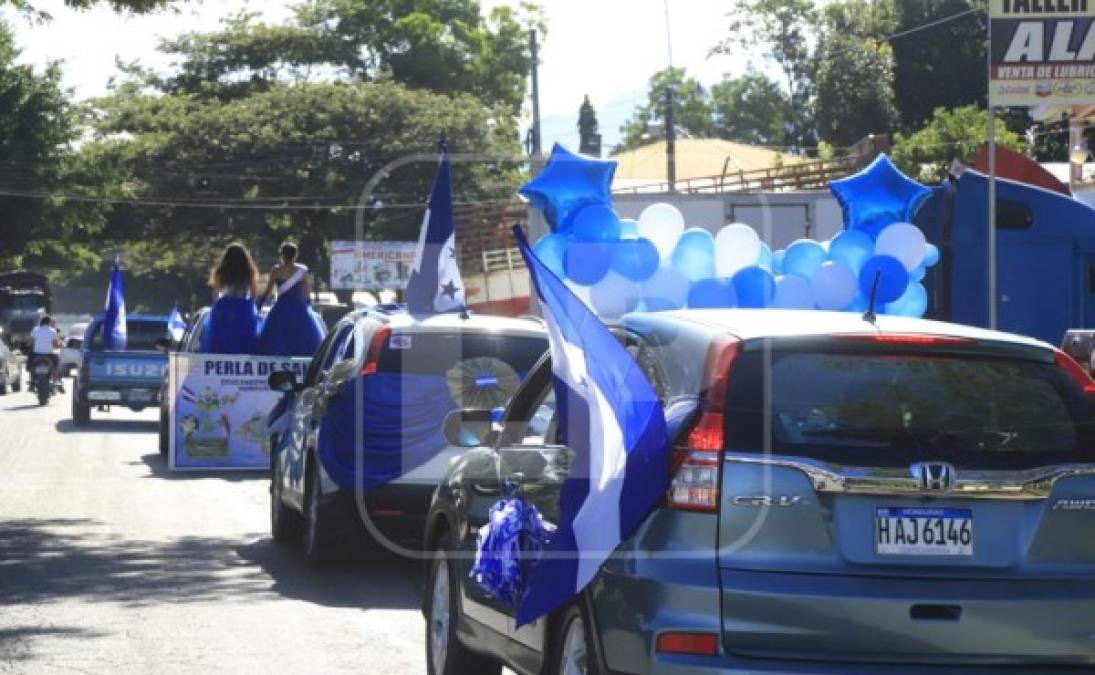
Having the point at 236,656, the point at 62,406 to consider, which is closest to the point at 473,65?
the point at 62,406

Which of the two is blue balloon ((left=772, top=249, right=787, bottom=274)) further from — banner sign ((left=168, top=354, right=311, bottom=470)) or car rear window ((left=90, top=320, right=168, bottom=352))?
car rear window ((left=90, top=320, right=168, bottom=352))

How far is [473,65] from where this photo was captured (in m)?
74.1

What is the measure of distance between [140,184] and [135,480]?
1653 inches

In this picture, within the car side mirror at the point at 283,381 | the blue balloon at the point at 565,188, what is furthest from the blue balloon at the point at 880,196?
the car side mirror at the point at 283,381

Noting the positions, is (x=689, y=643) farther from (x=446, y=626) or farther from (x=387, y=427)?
(x=387, y=427)

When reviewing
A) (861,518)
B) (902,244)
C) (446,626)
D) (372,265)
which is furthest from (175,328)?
(372,265)

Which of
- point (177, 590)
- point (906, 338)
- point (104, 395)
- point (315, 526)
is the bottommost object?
point (177, 590)

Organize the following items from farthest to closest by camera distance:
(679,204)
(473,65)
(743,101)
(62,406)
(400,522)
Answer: (743,101) < (473,65) < (62,406) < (679,204) < (400,522)

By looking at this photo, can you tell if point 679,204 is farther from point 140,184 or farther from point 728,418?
point 140,184

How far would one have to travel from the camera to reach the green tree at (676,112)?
96688mm

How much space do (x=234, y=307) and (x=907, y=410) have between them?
14.2m

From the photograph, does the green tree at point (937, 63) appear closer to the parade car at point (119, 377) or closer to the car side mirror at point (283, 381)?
the parade car at point (119, 377)

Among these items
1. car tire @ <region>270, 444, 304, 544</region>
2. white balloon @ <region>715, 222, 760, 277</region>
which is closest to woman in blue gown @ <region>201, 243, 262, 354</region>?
car tire @ <region>270, 444, 304, 544</region>

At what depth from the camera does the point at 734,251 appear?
14758mm
